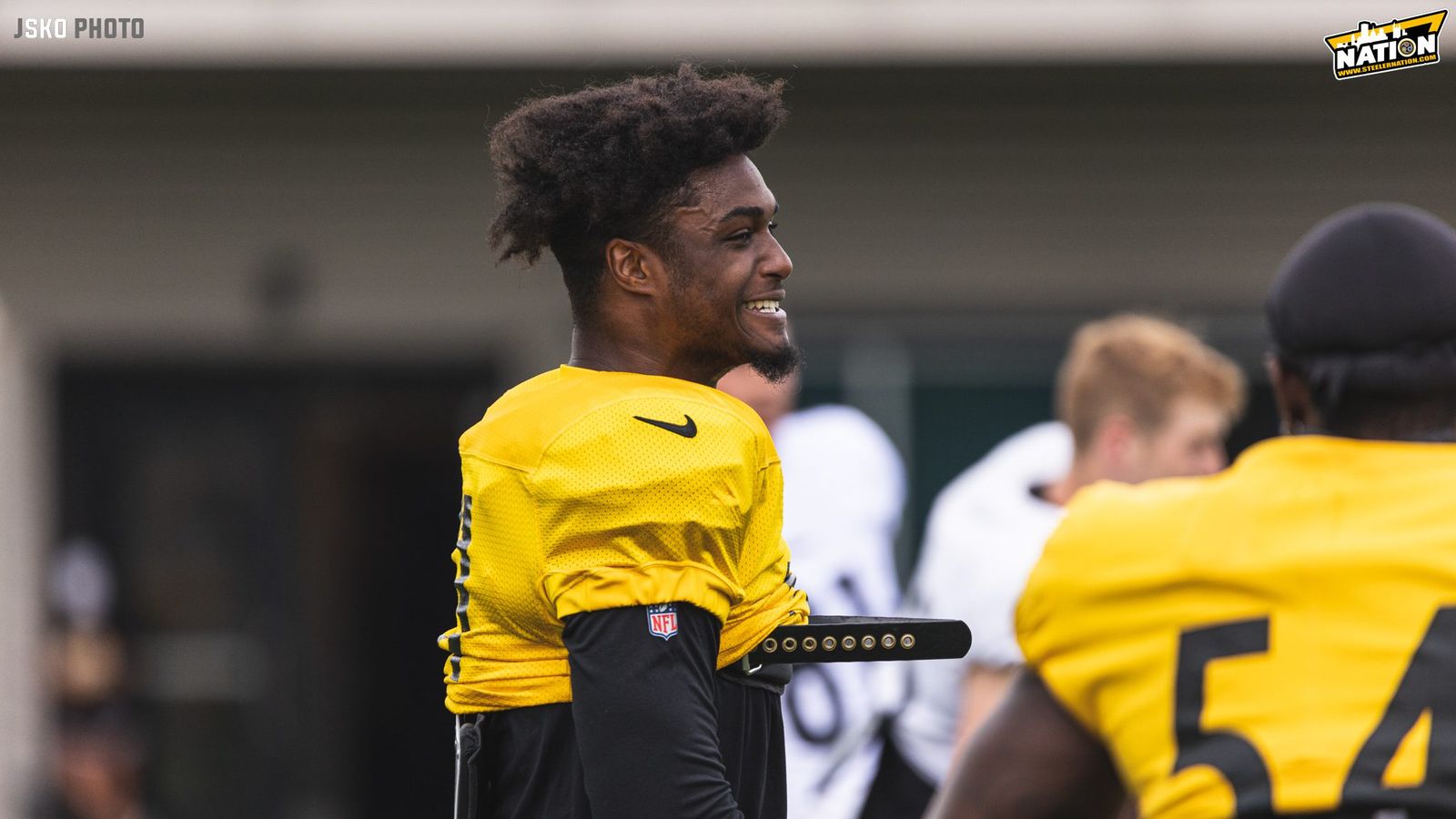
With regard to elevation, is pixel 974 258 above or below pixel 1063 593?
above

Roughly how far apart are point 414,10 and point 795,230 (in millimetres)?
2182

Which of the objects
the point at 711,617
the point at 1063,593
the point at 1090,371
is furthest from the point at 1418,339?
the point at 1090,371

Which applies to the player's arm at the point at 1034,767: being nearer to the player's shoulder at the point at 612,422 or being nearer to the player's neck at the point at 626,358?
the player's shoulder at the point at 612,422

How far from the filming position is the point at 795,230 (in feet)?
32.2

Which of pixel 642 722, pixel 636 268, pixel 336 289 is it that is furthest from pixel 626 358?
pixel 336 289

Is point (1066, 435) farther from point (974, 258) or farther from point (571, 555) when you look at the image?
point (974, 258)

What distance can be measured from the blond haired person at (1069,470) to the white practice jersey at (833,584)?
126 millimetres

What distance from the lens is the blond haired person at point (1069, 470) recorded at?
5.12 metres

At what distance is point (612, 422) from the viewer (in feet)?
8.66

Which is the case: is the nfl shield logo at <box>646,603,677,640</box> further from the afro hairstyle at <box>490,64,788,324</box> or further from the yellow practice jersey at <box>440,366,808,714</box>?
the afro hairstyle at <box>490,64,788,324</box>

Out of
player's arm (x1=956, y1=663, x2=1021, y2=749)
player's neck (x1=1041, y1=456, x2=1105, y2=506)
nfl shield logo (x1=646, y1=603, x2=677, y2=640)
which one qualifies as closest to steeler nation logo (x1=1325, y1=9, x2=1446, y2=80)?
player's neck (x1=1041, y1=456, x2=1105, y2=506)

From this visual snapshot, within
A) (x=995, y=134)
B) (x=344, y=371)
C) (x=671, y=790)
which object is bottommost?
(x=671, y=790)

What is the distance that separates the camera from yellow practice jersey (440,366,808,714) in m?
2.59

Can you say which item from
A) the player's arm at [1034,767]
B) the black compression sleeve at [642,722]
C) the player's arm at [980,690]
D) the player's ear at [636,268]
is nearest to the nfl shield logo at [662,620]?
the black compression sleeve at [642,722]
